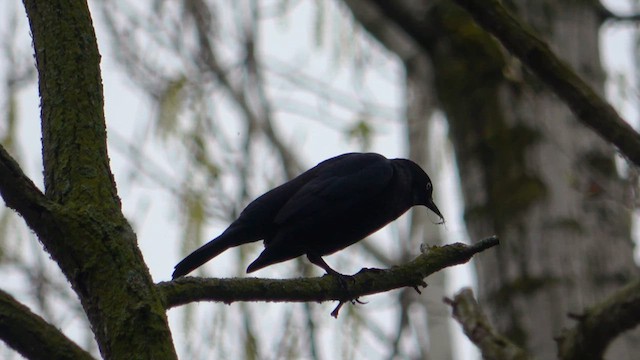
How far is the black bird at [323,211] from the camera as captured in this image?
4.05 m

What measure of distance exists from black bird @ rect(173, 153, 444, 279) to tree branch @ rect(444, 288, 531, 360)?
51 centimetres

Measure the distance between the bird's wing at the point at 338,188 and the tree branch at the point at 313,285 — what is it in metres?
0.79

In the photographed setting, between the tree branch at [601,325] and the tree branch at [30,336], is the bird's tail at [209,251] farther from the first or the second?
the tree branch at [30,336]

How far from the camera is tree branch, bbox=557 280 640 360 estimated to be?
10.9 ft

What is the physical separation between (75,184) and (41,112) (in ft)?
0.83

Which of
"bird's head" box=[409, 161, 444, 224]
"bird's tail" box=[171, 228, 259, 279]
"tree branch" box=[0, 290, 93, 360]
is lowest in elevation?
"tree branch" box=[0, 290, 93, 360]

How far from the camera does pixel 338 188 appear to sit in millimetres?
4273

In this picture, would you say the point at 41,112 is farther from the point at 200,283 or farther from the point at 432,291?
the point at 432,291

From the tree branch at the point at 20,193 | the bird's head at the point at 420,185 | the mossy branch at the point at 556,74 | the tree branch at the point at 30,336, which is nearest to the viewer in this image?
the tree branch at the point at 30,336

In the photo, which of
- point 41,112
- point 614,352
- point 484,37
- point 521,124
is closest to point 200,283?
point 41,112

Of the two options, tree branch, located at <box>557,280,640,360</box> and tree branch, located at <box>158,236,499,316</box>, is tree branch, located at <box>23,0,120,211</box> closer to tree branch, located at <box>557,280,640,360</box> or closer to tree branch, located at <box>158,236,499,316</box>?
tree branch, located at <box>158,236,499,316</box>

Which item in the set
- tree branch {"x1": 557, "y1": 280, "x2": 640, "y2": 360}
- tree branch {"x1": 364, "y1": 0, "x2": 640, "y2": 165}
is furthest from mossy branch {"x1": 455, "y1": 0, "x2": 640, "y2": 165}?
tree branch {"x1": 557, "y1": 280, "x2": 640, "y2": 360}

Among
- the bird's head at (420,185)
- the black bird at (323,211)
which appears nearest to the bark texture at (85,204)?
the black bird at (323,211)

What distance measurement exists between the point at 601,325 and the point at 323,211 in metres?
1.21
